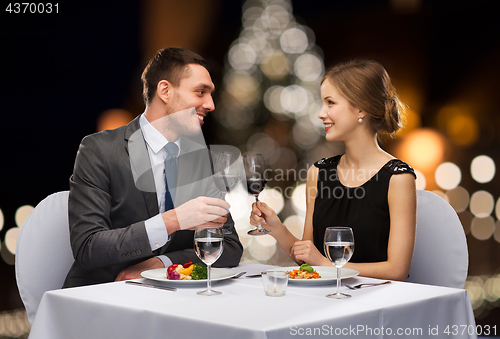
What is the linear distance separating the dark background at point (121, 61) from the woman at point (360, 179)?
2399 millimetres

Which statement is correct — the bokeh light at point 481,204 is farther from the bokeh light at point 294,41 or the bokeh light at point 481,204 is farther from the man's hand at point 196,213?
the man's hand at point 196,213

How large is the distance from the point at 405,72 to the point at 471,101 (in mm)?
716

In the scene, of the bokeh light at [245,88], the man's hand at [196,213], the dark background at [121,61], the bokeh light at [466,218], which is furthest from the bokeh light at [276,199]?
the man's hand at [196,213]

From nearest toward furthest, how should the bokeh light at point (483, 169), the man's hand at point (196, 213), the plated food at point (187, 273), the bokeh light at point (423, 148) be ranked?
the plated food at point (187, 273) < the man's hand at point (196, 213) < the bokeh light at point (483, 169) < the bokeh light at point (423, 148)

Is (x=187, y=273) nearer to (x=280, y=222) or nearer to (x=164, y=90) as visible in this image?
(x=280, y=222)

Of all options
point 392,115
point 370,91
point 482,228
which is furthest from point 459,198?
point 370,91

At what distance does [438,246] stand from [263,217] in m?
0.67

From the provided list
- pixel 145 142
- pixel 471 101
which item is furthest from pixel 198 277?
pixel 471 101

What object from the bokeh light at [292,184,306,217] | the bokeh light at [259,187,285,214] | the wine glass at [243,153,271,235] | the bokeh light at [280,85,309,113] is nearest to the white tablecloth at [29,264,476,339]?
the wine glass at [243,153,271,235]

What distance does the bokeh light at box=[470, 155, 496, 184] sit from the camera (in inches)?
174

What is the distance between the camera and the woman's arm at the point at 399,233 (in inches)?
64.0

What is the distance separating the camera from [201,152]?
2066 mm

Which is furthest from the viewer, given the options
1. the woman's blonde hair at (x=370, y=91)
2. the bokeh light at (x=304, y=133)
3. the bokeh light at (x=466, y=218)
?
the bokeh light at (x=466, y=218)

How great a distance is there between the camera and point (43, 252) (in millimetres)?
1735
